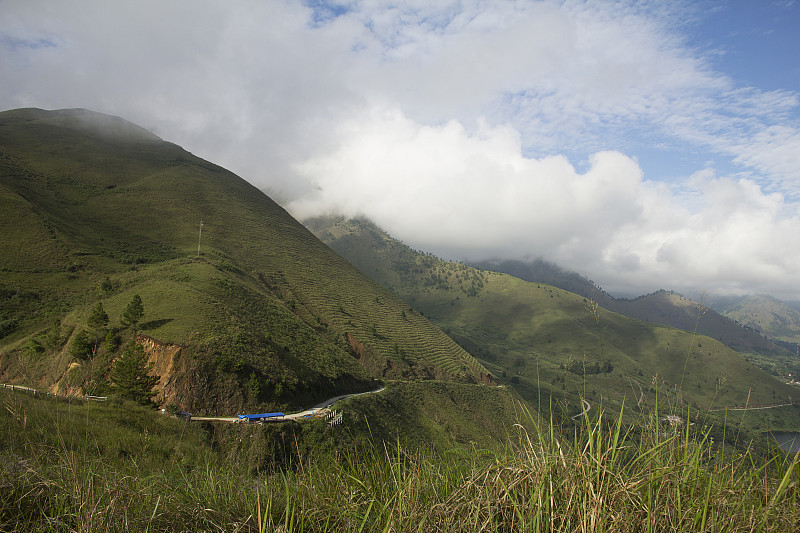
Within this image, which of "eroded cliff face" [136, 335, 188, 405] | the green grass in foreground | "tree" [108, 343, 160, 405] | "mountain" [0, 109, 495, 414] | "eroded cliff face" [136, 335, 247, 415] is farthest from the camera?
"mountain" [0, 109, 495, 414]

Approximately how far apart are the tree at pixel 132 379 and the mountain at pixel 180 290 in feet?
4.05

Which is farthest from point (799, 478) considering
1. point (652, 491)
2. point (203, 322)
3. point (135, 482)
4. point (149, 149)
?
point (149, 149)

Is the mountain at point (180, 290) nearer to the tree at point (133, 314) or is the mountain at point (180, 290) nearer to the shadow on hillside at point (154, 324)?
the shadow on hillside at point (154, 324)

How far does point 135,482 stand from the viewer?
12.1 feet

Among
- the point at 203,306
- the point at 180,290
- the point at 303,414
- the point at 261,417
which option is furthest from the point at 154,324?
Result: the point at 303,414

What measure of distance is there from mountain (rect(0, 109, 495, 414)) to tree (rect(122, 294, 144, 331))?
54 cm

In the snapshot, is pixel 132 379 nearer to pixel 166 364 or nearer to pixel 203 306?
pixel 166 364

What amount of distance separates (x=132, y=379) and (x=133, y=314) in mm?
7999

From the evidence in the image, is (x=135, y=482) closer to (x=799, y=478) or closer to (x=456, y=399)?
(x=799, y=478)

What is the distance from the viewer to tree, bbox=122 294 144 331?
3275 cm

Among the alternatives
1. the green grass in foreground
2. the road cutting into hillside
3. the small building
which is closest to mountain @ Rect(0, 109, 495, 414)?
the road cutting into hillside

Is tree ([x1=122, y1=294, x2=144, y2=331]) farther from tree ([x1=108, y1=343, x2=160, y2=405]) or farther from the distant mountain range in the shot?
tree ([x1=108, y1=343, x2=160, y2=405])

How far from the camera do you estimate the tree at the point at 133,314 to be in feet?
107

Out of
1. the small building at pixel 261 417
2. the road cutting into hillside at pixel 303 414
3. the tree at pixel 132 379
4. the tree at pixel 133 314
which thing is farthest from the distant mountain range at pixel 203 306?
the small building at pixel 261 417
